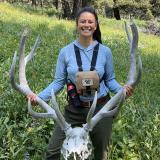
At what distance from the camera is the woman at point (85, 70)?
233 inches

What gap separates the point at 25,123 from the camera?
25.4 feet

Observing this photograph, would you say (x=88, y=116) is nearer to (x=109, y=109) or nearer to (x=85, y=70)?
(x=109, y=109)

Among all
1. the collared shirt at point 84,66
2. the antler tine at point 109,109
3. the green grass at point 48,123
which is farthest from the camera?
the green grass at point 48,123

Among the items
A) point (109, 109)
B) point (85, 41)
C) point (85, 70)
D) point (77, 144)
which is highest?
point (85, 41)

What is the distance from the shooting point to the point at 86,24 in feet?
19.5

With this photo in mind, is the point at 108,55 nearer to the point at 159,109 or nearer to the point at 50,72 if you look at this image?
the point at 159,109

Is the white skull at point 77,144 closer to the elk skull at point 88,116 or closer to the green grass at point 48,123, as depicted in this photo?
the elk skull at point 88,116

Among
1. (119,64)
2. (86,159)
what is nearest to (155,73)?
(119,64)

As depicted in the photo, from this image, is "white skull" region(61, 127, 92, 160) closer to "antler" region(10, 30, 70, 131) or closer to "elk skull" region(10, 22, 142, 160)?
"elk skull" region(10, 22, 142, 160)

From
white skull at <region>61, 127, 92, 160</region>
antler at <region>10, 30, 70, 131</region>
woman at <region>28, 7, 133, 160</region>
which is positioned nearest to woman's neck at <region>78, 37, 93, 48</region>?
woman at <region>28, 7, 133, 160</region>

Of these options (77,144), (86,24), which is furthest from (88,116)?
(86,24)

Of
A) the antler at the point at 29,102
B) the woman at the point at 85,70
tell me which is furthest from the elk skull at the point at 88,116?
the woman at the point at 85,70

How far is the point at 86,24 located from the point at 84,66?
516 mm

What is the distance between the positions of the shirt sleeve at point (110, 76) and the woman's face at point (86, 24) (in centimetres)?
34
